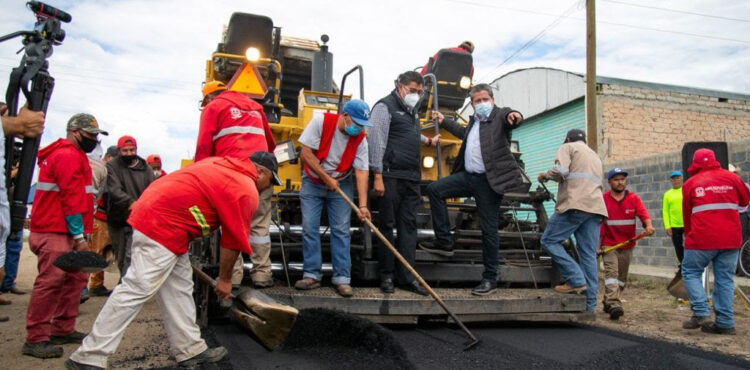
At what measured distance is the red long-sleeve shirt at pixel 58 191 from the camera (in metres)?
3.42

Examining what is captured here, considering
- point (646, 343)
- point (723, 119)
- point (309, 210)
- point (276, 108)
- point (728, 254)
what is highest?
point (723, 119)

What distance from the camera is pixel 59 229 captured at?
3422 mm

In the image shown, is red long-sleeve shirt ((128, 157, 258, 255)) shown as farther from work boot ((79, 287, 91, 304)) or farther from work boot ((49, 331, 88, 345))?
work boot ((79, 287, 91, 304))

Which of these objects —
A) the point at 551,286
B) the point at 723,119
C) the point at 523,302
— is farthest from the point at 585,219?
the point at 723,119

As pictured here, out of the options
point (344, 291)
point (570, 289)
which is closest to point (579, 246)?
point (570, 289)

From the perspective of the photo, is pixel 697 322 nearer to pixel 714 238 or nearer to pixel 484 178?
pixel 714 238

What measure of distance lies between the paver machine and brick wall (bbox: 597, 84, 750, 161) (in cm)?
837

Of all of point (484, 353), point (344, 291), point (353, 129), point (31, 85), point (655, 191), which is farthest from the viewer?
point (655, 191)

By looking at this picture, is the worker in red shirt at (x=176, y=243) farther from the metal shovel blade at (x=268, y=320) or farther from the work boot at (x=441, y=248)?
the work boot at (x=441, y=248)

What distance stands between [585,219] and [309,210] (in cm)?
240

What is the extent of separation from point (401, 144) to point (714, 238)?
266 cm

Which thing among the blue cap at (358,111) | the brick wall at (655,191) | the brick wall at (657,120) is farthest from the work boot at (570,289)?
the brick wall at (657,120)

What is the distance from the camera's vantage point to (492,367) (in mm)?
3090

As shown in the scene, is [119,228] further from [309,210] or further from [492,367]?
[492,367]
